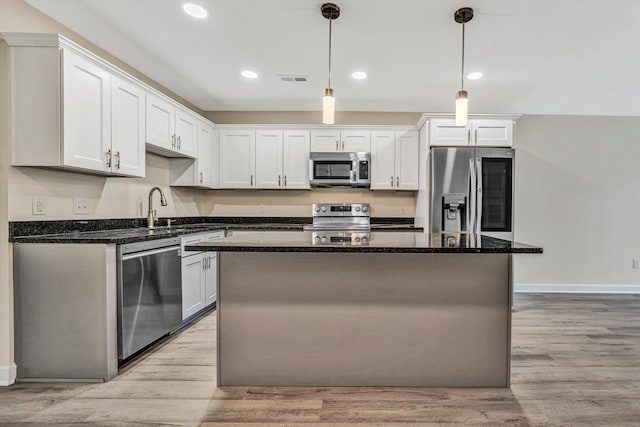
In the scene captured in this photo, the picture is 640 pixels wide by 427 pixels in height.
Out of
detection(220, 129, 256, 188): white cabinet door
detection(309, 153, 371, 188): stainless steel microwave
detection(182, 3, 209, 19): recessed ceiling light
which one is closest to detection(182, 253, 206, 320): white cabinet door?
detection(220, 129, 256, 188): white cabinet door

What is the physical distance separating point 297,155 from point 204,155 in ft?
3.93

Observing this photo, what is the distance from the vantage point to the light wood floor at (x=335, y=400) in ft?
6.19

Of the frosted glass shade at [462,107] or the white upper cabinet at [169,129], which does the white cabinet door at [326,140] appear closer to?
the white upper cabinet at [169,129]

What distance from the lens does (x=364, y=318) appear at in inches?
85.4

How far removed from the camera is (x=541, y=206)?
4742 mm

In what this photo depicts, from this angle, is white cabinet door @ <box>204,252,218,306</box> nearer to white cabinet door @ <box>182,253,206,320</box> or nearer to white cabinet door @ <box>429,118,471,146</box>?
white cabinet door @ <box>182,253,206,320</box>

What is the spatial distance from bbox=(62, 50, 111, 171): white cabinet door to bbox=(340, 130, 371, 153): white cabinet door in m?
2.74

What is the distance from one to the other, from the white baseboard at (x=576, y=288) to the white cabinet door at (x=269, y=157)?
12.0 ft

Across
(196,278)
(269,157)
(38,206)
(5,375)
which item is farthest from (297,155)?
(5,375)

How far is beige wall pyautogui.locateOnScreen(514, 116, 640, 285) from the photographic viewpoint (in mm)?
4738

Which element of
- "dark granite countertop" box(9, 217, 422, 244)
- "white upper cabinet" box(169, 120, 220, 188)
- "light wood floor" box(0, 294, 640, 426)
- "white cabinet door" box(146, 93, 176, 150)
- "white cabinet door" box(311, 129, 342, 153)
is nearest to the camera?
"light wood floor" box(0, 294, 640, 426)

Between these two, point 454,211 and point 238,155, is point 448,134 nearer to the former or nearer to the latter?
point 454,211

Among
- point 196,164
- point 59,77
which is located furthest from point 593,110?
point 59,77

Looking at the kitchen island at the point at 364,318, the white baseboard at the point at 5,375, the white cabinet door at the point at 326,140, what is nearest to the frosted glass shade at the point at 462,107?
the kitchen island at the point at 364,318
